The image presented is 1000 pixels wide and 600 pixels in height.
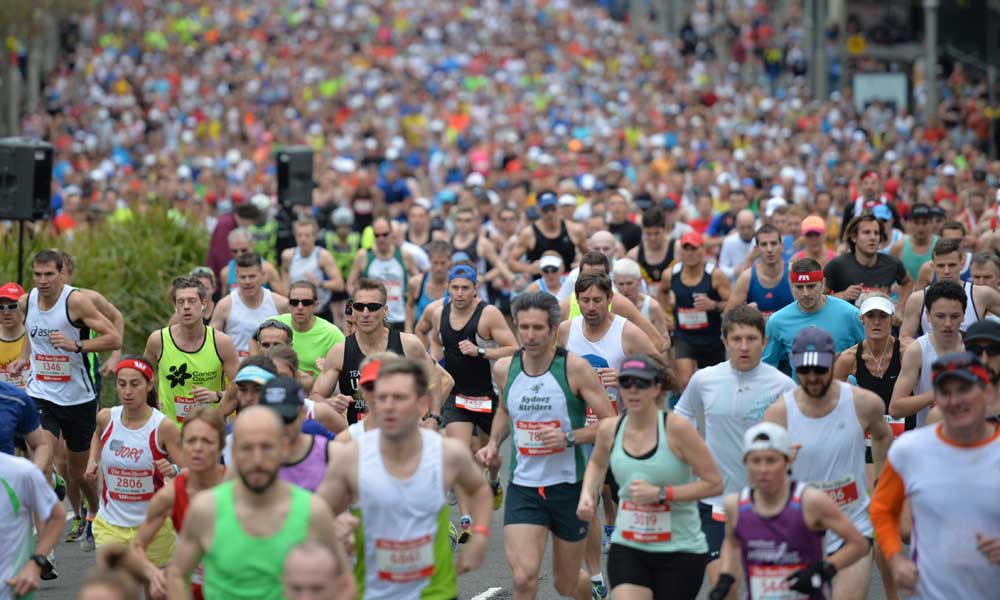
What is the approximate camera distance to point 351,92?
3644 centimetres

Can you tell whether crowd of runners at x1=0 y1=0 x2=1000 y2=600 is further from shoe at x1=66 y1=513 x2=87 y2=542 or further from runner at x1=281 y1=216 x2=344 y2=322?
shoe at x1=66 y1=513 x2=87 y2=542

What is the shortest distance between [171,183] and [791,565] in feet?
55.9

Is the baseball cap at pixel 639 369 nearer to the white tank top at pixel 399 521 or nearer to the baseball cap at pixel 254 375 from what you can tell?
the white tank top at pixel 399 521

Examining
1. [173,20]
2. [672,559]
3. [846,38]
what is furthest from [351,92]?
[672,559]

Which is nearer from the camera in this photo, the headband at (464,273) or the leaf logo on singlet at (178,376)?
the leaf logo on singlet at (178,376)

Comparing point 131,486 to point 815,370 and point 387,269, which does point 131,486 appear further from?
point 387,269

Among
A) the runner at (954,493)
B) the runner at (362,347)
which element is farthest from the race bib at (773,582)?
the runner at (362,347)

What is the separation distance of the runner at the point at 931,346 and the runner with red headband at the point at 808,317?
3.63 feet

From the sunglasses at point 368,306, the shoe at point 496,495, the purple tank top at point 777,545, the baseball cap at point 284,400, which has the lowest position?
the shoe at point 496,495

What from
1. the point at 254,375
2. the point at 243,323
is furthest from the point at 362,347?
the point at 243,323

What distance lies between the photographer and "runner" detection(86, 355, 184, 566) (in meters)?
8.38

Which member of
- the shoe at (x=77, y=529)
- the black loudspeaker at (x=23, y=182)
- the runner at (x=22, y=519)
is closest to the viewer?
the runner at (x=22, y=519)

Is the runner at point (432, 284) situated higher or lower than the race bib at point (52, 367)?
higher

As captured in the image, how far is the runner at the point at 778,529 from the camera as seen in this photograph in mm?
6312
